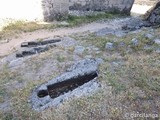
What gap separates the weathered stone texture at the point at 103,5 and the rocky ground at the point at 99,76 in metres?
5.12

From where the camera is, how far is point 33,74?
24.2 ft

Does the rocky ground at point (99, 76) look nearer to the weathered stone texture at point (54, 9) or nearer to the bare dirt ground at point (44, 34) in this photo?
the bare dirt ground at point (44, 34)

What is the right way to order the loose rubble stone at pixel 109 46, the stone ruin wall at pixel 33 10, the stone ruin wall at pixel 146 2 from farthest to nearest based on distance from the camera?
the stone ruin wall at pixel 146 2
the stone ruin wall at pixel 33 10
the loose rubble stone at pixel 109 46

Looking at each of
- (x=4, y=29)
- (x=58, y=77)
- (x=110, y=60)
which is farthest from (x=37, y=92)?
(x=4, y=29)

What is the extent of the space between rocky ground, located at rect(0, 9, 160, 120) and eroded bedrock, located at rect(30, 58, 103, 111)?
0.14 m

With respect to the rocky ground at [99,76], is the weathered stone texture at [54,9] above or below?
below

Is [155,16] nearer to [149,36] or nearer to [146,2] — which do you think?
[149,36]

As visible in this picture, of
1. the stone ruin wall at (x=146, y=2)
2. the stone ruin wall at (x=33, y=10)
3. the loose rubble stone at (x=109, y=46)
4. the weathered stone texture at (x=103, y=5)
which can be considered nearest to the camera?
the loose rubble stone at (x=109, y=46)

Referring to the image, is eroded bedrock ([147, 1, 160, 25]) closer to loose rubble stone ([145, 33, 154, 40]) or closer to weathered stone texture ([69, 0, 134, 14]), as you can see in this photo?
weathered stone texture ([69, 0, 134, 14])

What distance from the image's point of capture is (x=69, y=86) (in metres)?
6.76

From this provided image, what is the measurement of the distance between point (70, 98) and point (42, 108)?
65cm

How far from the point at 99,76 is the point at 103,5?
9893 mm

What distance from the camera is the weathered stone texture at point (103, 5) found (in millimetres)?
15430

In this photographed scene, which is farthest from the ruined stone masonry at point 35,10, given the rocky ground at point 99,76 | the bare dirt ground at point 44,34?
the rocky ground at point 99,76
